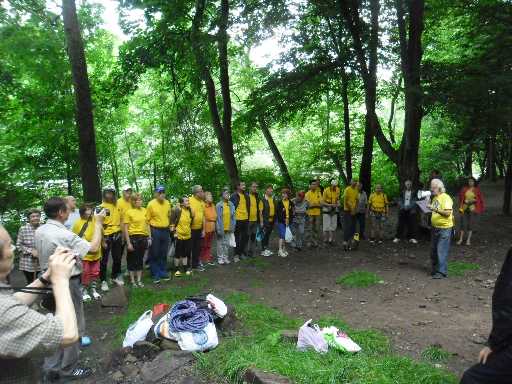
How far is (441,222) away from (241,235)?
4.99 meters

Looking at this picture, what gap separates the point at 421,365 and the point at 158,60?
11055mm

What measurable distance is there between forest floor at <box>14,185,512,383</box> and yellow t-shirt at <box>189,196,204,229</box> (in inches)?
45.1

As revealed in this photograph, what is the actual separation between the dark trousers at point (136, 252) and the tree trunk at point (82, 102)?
1.70m

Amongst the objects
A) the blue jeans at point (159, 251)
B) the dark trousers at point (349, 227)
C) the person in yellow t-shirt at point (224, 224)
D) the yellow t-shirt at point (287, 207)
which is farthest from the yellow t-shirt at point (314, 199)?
the blue jeans at point (159, 251)

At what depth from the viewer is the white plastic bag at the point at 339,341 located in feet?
16.1

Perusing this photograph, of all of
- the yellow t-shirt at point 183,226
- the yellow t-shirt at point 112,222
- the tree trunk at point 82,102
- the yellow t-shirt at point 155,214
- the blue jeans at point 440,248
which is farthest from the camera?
the yellow t-shirt at point 183,226

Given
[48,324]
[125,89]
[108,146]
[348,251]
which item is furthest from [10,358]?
[108,146]

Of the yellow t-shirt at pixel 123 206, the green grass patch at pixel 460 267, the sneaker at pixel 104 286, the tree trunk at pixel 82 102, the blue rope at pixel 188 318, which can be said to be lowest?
the sneaker at pixel 104 286

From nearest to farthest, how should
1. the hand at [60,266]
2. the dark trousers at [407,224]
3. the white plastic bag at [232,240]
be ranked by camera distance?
the hand at [60,266] < the white plastic bag at [232,240] < the dark trousers at [407,224]

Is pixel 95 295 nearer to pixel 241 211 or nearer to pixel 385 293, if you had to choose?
pixel 241 211

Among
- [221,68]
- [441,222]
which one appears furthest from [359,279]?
[221,68]

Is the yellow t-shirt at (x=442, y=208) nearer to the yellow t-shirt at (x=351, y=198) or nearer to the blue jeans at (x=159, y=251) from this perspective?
the yellow t-shirt at (x=351, y=198)

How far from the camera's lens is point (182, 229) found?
9.45 m

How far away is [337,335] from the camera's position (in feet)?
16.8
